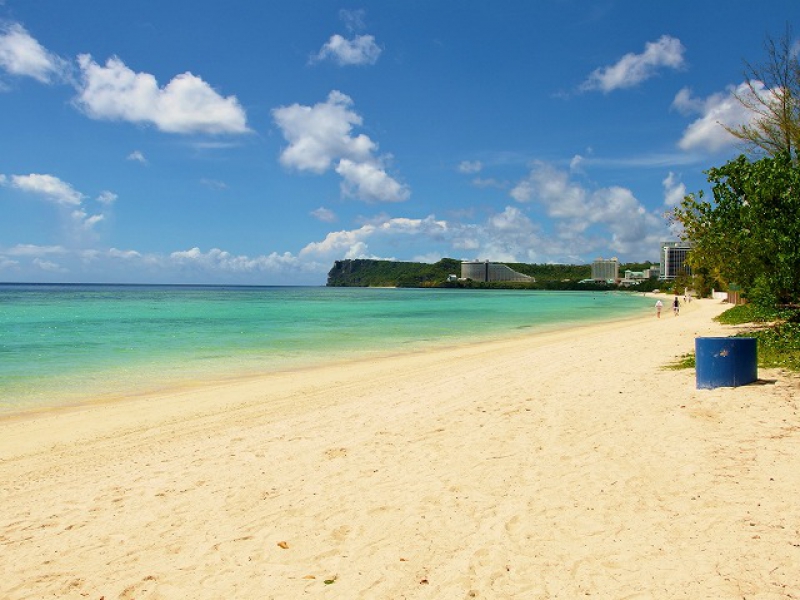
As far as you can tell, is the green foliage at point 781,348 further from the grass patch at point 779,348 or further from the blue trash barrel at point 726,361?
the blue trash barrel at point 726,361

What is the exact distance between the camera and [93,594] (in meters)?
4.34

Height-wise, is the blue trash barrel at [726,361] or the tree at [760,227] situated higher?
the tree at [760,227]

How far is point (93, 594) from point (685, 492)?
528 cm

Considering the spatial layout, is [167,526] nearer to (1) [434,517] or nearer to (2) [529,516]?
(1) [434,517]

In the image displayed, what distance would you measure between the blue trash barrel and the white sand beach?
1.06 ft

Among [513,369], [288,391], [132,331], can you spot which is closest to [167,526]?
[288,391]

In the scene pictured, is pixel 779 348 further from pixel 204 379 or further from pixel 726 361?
pixel 204 379

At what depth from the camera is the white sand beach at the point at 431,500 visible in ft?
13.9

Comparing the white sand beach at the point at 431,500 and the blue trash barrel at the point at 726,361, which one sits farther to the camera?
the blue trash barrel at the point at 726,361

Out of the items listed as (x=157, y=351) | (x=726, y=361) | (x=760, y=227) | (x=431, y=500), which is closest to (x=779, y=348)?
(x=760, y=227)

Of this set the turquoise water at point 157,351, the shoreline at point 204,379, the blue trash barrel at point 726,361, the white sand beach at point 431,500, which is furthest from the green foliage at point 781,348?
the turquoise water at point 157,351

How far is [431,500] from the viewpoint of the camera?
565 cm

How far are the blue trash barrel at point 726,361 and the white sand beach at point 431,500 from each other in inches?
12.7

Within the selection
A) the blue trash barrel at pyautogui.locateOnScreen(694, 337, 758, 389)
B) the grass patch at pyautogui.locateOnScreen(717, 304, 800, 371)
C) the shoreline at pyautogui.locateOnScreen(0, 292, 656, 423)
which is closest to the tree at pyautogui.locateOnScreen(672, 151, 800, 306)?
the grass patch at pyautogui.locateOnScreen(717, 304, 800, 371)
